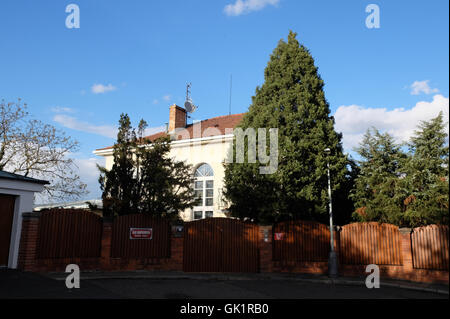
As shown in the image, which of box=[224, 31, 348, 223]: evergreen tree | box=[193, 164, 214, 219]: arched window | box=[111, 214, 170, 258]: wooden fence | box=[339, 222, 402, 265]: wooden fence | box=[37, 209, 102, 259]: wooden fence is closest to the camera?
box=[37, 209, 102, 259]: wooden fence

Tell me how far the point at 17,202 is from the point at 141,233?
4.69 m

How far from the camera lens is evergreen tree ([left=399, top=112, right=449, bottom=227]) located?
1412 centimetres

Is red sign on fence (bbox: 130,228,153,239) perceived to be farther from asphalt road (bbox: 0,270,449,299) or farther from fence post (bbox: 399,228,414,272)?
fence post (bbox: 399,228,414,272)

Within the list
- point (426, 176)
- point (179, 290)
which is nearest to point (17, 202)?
point (179, 290)

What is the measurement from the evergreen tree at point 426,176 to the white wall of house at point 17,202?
14.5m

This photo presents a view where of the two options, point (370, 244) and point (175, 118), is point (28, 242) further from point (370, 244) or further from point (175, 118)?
point (175, 118)

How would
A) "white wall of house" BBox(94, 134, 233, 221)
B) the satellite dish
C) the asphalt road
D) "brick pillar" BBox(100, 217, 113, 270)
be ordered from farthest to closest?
the satellite dish
"white wall of house" BBox(94, 134, 233, 221)
"brick pillar" BBox(100, 217, 113, 270)
the asphalt road

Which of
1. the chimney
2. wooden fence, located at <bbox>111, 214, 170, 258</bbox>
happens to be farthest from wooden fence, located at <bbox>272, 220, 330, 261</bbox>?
the chimney

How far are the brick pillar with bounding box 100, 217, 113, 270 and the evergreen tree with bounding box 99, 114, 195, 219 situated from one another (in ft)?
2.95

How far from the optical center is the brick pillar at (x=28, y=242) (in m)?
11.9

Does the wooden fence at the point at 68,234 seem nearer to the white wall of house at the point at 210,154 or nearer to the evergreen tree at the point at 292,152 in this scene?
the evergreen tree at the point at 292,152

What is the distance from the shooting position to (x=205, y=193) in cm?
2456
